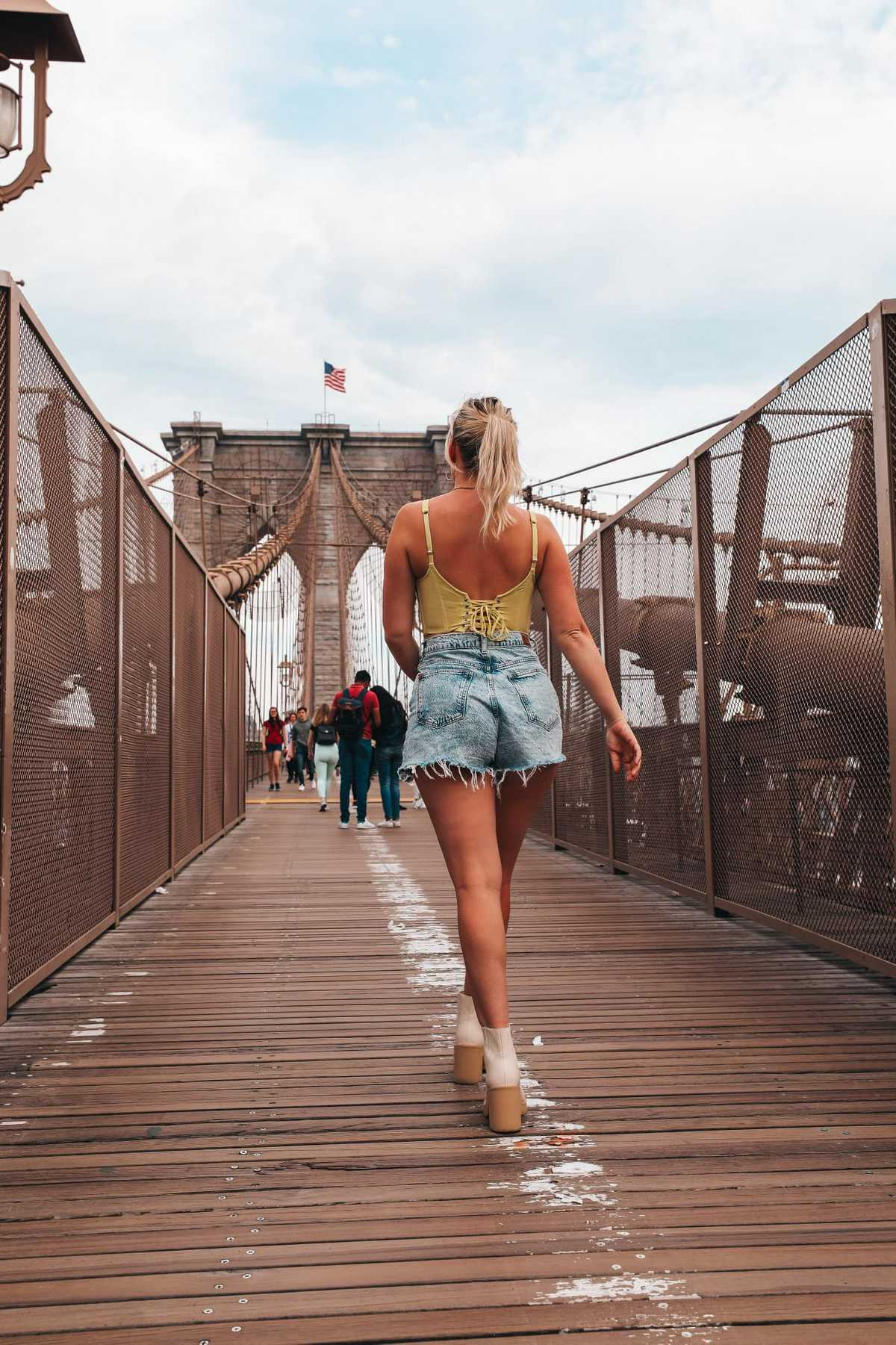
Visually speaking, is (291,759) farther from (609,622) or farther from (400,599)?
(400,599)

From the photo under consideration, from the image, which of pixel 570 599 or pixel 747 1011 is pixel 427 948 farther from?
pixel 570 599

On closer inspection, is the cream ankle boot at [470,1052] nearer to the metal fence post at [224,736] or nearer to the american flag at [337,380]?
the metal fence post at [224,736]

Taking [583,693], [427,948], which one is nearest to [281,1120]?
[427,948]

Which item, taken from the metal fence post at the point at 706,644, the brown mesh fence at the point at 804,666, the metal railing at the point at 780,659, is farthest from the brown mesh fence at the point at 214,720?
the brown mesh fence at the point at 804,666

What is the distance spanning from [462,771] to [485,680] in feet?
0.56

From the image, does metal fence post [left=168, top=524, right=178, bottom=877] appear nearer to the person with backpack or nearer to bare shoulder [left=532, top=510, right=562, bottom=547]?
the person with backpack

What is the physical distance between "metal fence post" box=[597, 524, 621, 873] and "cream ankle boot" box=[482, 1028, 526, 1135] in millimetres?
3802

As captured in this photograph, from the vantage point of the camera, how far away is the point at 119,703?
4195 millimetres

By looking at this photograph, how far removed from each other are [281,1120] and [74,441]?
7.17 feet

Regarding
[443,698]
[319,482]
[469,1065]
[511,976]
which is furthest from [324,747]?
[319,482]

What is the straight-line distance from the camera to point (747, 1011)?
2.97 m

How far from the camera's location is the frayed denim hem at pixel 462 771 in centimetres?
215

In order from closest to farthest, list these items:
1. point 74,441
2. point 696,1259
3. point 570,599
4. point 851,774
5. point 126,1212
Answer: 1. point 696,1259
2. point 126,1212
3. point 570,599
4. point 851,774
5. point 74,441

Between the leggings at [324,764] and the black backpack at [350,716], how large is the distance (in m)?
2.67
